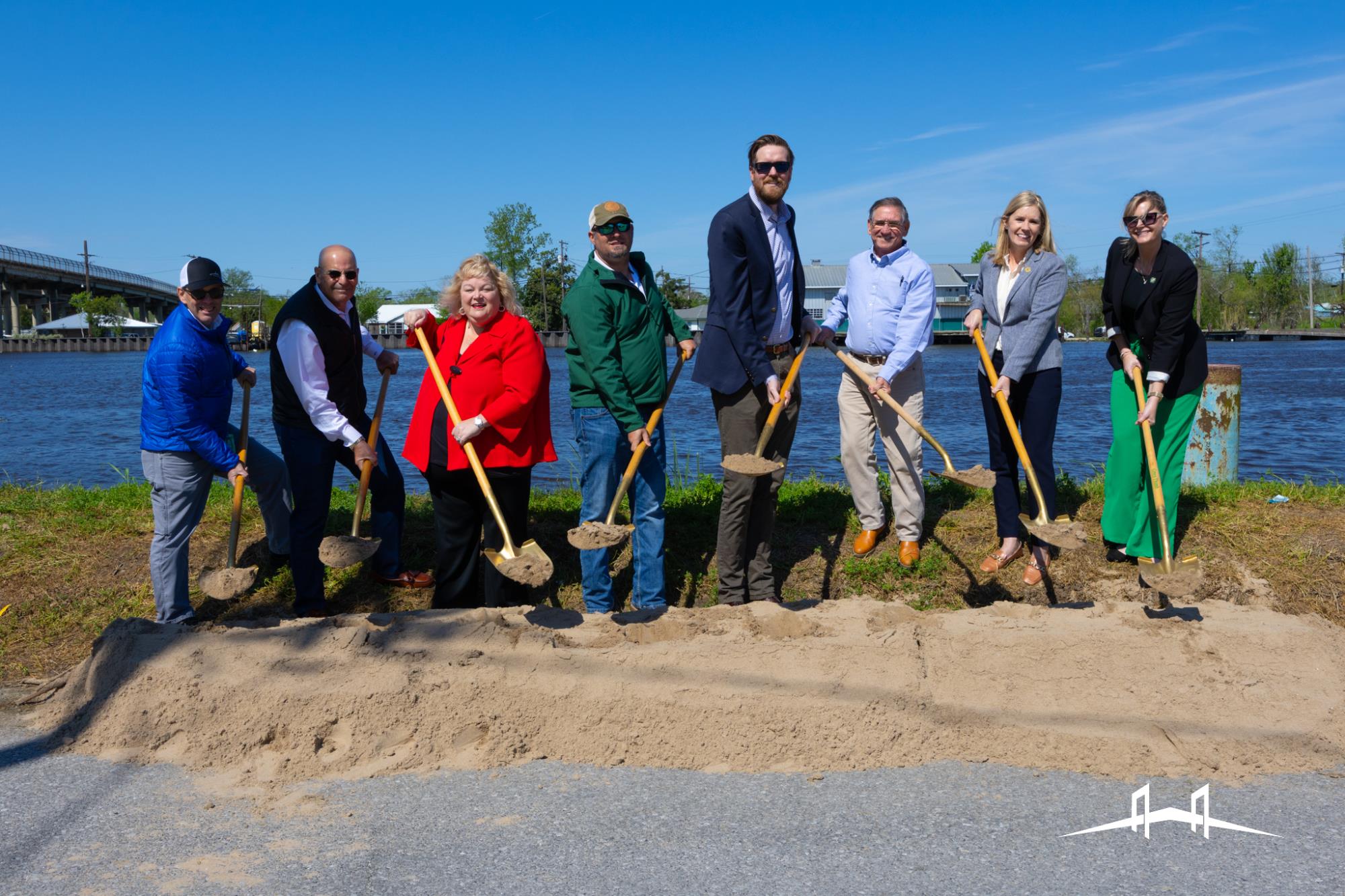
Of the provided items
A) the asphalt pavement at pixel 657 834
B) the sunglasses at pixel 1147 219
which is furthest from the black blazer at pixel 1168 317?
the asphalt pavement at pixel 657 834

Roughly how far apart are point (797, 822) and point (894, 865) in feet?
1.25

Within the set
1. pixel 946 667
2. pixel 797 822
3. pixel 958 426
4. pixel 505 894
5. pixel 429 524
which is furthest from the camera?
pixel 958 426

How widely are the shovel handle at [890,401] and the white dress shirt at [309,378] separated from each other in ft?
8.48

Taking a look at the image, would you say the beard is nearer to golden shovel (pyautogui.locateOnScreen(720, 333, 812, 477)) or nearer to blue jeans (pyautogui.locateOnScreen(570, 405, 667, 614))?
golden shovel (pyautogui.locateOnScreen(720, 333, 812, 477))

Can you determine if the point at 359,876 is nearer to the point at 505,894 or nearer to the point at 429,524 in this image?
the point at 505,894

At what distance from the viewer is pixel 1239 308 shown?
81312 millimetres

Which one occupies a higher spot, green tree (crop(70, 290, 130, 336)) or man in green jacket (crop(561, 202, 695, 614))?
green tree (crop(70, 290, 130, 336))

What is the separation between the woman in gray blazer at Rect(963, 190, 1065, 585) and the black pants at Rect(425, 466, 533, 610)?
104 inches

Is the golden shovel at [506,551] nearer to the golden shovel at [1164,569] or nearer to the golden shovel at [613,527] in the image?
the golden shovel at [613,527]

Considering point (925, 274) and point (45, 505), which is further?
point (45, 505)

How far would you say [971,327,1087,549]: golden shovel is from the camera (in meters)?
4.82

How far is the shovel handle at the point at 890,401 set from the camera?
17.4 feet

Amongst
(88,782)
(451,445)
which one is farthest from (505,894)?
(451,445)

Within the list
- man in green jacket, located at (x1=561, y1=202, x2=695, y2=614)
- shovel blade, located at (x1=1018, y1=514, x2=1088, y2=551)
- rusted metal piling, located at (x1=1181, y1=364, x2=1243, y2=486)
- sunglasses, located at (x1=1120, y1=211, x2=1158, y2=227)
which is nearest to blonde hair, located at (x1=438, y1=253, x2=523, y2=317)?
man in green jacket, located at (x1=561, y1=202, x2=695, y2=614)
